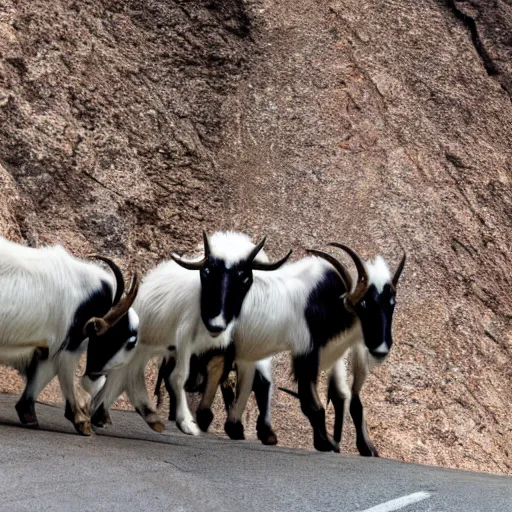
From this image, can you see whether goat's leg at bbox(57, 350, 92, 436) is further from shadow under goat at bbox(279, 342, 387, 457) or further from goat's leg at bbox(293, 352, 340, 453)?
shadow under goat at bbox(279, 342, 387, 457)

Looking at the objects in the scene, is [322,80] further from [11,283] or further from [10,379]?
[11,283]

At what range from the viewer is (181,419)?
10.9 metres

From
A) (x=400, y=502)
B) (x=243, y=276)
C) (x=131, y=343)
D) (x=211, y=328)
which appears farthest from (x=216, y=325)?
(x=400, y=502)

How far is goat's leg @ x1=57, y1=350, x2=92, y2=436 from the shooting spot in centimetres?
979

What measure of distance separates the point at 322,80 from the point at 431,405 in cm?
599

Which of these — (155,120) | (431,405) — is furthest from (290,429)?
(155,120)

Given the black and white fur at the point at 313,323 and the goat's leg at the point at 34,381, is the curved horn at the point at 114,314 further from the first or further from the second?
the black and white fur at the point at 313,323

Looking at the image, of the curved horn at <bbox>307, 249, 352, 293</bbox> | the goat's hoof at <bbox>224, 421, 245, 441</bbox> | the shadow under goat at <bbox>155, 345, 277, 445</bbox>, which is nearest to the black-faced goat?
the curved horn at <bbox>307, 249, 352, 293</bbox>

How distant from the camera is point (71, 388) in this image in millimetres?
9844

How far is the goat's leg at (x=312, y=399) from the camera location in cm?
1077

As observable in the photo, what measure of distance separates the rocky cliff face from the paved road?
17.6 feet

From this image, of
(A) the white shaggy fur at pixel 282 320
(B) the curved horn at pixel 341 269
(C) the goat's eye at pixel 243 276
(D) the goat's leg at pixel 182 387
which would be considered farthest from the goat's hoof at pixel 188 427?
(B) the curved horn at pixel 341 269

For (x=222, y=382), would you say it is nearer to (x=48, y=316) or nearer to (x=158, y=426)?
(x=158, y=426)

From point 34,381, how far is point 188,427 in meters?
1.63
